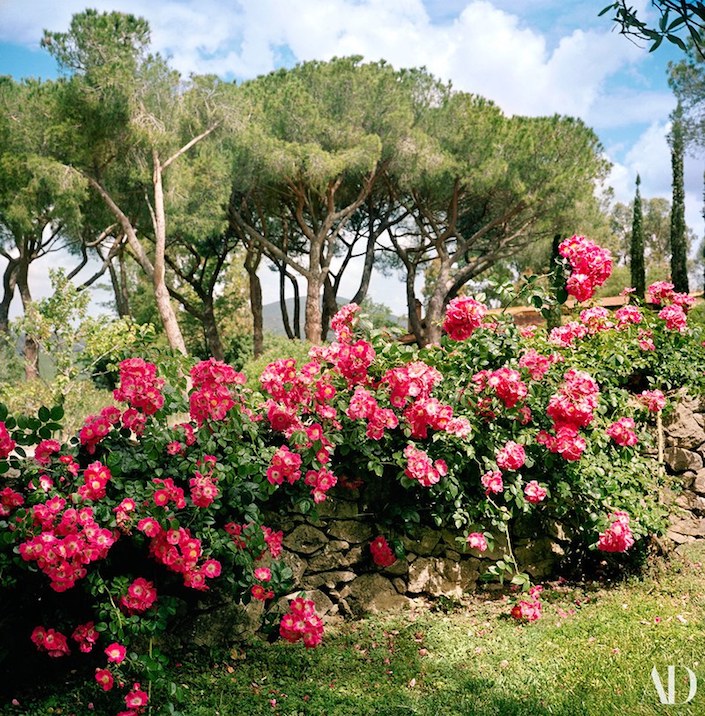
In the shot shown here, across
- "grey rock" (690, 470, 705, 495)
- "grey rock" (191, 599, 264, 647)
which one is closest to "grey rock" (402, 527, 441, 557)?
"grey rock" (191, 599, 264, 647)

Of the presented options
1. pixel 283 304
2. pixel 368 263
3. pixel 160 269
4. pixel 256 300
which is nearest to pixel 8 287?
pixel 160 269

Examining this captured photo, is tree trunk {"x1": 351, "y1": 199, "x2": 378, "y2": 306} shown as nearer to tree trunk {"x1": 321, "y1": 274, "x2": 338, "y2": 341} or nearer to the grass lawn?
tree trunk {"x1": 321, "y1": 274, "x2": 338, "y2": 341}

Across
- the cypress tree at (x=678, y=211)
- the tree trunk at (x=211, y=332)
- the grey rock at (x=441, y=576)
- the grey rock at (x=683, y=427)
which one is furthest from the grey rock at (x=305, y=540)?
the cypress tree at (x=678, y=211)

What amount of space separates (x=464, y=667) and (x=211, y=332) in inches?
722

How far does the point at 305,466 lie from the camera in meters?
3.54

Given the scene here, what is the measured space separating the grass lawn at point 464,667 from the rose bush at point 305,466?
18 cm

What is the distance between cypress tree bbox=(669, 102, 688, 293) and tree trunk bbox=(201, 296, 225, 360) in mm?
12873

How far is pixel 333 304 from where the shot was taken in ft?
70.6

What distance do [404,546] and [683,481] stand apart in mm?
2168

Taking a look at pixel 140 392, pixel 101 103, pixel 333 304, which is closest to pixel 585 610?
pixel 140 392

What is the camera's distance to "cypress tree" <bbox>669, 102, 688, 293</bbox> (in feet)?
67.0

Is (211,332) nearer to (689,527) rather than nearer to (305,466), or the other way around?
(689,527)

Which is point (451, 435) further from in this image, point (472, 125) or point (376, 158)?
point (472, 125)

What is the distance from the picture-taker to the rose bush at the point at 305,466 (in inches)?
116
